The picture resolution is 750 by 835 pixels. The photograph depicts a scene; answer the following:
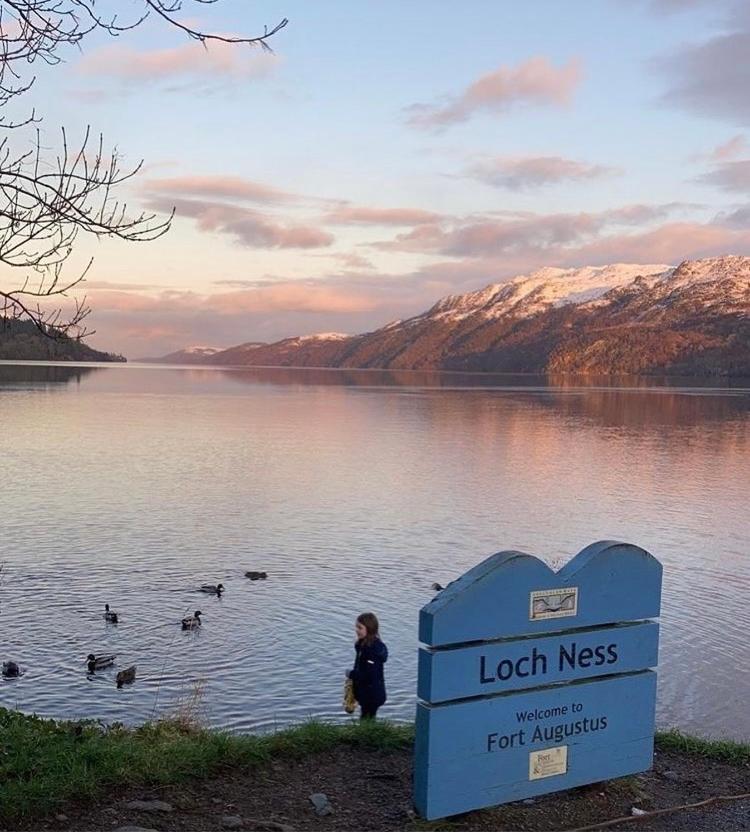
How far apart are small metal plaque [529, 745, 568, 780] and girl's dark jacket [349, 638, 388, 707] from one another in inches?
157

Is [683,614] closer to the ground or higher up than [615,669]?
closer to the ground

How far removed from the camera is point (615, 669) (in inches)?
352

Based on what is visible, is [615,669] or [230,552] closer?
[615,669]

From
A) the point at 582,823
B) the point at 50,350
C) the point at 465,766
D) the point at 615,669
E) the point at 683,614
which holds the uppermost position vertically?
the point at 50,350

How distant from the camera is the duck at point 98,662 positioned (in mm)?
Answer: 19281

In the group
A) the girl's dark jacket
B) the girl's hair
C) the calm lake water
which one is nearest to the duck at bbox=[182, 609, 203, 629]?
the calm lake water

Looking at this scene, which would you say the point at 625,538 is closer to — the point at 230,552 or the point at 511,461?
the point at 230,552

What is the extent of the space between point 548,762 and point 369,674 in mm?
4187

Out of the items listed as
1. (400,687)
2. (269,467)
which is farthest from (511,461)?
(400,687)

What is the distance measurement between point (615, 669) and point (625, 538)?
27.6 metres

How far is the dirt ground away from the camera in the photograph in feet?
25.7

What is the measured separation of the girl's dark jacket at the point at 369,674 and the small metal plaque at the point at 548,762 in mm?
3994

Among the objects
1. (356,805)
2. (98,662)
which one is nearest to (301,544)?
(98,662)

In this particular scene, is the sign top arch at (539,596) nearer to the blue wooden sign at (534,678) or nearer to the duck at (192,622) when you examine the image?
the blue wooden sign at (534,678)
